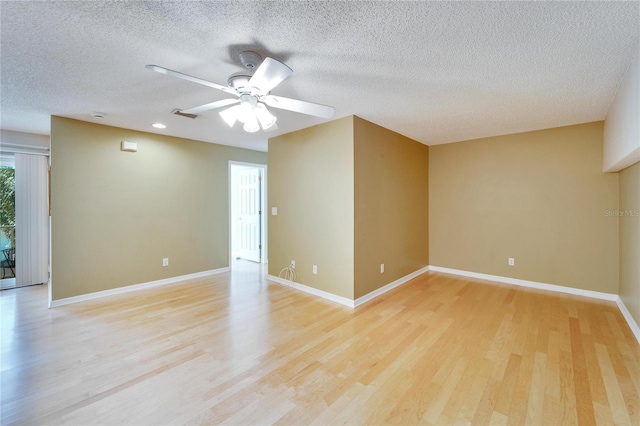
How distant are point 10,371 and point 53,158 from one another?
2419 millimetres

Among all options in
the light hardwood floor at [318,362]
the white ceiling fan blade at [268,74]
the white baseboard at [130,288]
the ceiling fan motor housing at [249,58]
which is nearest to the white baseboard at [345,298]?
the light hardwood floor at [318,362]

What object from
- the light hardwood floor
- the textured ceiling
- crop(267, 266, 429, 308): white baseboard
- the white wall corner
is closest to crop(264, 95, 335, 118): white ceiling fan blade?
the textured ceiling

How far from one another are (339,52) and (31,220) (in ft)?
17.9

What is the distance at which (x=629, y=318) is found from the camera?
9.46 feet

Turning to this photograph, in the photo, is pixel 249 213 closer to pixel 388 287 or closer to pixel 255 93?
pixel 388 287

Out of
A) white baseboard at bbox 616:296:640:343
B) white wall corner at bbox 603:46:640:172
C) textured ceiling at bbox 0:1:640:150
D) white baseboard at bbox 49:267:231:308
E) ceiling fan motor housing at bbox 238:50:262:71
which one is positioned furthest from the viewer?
white baseboard at bbox 49:267:231:308

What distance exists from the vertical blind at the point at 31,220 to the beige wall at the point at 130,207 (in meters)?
1.65

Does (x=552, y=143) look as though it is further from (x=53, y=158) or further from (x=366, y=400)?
(x=53, y=158)

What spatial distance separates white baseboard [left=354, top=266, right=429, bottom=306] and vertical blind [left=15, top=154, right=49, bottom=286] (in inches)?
200

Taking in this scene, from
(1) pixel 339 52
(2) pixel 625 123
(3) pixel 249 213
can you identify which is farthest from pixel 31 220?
(2) pixel 625 123

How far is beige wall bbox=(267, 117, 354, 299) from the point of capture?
Result: 349cm

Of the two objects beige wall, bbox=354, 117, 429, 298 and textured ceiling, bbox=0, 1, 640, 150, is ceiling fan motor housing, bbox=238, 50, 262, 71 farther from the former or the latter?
beige wall, bbox=354, 117, 429, 298

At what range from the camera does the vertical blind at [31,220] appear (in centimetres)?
430

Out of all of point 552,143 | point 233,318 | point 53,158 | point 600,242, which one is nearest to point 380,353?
point 233,318
